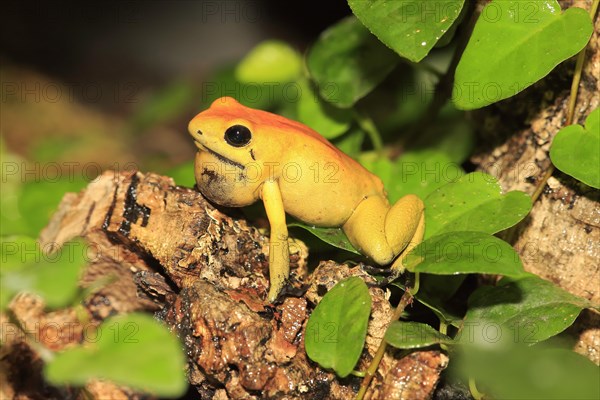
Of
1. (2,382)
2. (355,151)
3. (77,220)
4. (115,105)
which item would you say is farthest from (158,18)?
(2,382)

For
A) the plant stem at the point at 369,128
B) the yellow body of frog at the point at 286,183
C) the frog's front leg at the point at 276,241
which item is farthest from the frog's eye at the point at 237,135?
the plant stem at the point at 369,128

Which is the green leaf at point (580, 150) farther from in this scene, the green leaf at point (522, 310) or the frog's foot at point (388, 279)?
the frog's foot at point (388, 279)

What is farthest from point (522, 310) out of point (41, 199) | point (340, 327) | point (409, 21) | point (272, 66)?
point (41, 199)

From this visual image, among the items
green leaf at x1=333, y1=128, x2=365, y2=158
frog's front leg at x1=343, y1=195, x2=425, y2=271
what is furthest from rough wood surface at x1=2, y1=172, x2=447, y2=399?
green leaf at x1=333, y1=128, x2=365, y2=158

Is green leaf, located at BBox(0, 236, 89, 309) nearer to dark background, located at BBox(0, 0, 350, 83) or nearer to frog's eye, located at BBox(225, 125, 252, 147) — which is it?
frog's eye, located at BBox(225, 125, 252, 147)

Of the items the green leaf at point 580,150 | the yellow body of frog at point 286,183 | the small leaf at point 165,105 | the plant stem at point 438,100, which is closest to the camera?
the green leaf at point 580,150

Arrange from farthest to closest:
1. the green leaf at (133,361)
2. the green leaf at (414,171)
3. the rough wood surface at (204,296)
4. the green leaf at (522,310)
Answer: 1. the green leaf at (414,171)
2. the green leaf at (522,310)
3. the rough wood surface at (204,296)
4. the green leaf at (133,361)

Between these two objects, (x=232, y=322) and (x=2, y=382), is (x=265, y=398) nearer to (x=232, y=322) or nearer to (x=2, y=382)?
(x=232, y=322)
